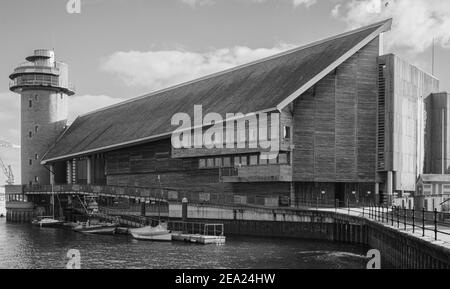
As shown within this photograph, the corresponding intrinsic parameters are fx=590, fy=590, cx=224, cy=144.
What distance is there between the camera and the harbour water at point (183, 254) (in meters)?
35.8

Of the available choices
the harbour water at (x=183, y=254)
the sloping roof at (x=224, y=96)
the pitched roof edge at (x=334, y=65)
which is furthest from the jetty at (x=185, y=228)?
the pitched roof edge at (x=334, y=65)

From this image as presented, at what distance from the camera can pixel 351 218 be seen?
1736 inches

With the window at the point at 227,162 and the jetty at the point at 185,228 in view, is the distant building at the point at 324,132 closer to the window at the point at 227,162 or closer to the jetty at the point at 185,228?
the window at the point at 227,162

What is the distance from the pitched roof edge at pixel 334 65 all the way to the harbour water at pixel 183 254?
1298cm

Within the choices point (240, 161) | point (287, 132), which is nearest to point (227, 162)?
point (240, 161)

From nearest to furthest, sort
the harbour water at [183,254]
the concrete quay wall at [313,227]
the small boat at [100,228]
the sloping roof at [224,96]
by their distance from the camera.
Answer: the concrete quay wall at [313,227] < the harbour water at [183,254] < the sloping roof at [224,96] < the small boat at [100,228]

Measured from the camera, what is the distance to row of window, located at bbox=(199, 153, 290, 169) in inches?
2172

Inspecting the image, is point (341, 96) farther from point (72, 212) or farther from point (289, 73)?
point (72, 212)

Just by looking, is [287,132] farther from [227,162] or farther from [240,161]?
[227,162]

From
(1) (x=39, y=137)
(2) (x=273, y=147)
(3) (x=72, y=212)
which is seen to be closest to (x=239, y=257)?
(2) (x=273, y=147)

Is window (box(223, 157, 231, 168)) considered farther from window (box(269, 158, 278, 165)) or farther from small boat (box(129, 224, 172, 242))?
small boat (box(129, 224, 172, 242))

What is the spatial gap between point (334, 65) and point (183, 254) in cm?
2389

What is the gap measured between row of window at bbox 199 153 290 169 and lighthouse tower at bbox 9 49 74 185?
37849 mm

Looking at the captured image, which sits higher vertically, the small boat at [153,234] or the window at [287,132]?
the window at [287,132]
